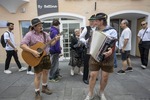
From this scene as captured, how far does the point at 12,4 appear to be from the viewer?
27.9 feet

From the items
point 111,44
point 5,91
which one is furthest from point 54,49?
point 111,44

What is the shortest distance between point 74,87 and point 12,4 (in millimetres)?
5660

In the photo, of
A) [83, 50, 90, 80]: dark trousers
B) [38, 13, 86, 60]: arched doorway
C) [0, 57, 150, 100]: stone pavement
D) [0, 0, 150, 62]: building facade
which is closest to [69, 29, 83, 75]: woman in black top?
[0, 57, 150, 100]: stone pavement

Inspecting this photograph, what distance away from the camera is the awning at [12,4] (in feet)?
27.8

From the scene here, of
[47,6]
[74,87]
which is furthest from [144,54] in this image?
[47,6]

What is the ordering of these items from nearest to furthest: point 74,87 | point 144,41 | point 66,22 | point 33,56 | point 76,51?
point 33,56, point 74,87, point 76,51, point 144,41, point 66,22

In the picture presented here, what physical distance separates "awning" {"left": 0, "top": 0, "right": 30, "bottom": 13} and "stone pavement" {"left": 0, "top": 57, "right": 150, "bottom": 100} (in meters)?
3.81

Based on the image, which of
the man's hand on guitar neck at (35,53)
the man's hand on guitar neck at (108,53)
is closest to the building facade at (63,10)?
the man's hand on guitar neck at (35,53)

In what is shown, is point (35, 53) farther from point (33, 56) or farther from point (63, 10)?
point (63, 10)

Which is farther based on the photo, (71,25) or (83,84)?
(71,25)

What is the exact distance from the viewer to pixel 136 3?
909 cm

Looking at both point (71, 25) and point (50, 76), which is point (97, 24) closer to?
point (50, 76)

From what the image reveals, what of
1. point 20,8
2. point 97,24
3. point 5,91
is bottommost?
point 5,91

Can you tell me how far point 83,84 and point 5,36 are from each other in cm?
324
